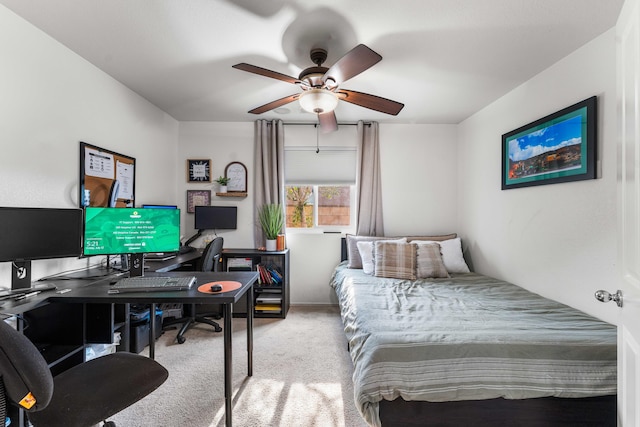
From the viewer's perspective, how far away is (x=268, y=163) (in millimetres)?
3711

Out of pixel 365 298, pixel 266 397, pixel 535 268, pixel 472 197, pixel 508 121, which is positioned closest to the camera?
pixel 266 397

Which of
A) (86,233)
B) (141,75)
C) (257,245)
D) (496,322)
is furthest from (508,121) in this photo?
(86,233)

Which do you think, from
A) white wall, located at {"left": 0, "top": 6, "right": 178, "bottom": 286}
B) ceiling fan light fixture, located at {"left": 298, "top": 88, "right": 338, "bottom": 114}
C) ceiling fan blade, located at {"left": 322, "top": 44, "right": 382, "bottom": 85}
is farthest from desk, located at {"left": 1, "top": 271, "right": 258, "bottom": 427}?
ceiling fan blade, located at {"left": 322, "top": 44, "right": 382, "bottom": 85}

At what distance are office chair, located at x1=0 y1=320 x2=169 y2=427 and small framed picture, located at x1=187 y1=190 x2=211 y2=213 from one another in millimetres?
2536

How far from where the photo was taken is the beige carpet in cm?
177

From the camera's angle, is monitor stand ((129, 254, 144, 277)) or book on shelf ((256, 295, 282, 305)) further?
book on shelf ((256, 295, 282, 305))

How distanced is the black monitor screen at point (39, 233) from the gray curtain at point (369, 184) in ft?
9.12

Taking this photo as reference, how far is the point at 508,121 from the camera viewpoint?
2.82m

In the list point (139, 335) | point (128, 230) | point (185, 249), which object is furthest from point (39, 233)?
point (185, 249)

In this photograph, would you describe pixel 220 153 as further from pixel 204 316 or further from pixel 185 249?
pixel 204 316

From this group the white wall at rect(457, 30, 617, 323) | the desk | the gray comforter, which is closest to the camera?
the gray comforter

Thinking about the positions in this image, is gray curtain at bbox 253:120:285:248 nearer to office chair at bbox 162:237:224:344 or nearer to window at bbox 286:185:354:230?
window at bbox 286:185:354:230

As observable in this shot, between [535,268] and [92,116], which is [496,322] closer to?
[535,268]

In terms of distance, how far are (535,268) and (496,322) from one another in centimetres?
107
